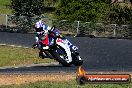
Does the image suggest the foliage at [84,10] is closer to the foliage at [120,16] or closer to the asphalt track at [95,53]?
the foliage at [120,16]

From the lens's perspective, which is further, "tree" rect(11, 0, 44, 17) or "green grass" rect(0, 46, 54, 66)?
"tree" rect(11, 0, 44, 17)

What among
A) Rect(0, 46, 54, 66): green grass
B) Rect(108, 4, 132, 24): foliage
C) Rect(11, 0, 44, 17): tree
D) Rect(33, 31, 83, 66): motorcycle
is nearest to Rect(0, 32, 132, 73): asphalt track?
Rect(0, 46, 54, 66): green grass

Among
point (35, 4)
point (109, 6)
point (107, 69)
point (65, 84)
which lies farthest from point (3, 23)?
point (65, 84)

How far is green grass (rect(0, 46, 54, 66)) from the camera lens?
89.7 ft

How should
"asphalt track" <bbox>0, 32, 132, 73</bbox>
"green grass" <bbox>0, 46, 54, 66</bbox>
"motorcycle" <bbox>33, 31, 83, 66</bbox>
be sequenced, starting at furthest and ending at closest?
"green grass" <bbox>0, 46, 54, 66</bbox>, "asphalt track" <bbox>0, 32, 132, 73</bbox>, "motorcycle" <bbox>33, 31, 83, 66</bbox>

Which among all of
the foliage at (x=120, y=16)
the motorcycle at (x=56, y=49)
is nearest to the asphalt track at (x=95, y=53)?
the motorcycle at (x=56, y=49)

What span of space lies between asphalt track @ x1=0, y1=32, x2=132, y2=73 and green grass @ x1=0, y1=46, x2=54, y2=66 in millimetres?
1827

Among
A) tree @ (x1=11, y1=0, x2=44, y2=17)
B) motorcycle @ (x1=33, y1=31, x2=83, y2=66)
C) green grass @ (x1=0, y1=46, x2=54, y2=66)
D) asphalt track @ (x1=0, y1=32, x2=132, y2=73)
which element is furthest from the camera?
tree @ (x1=11, y1=0, x2=44, y2=17)

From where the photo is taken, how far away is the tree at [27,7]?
5208 cm

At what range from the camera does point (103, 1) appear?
175 ft

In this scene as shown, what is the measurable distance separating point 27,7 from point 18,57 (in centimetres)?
2450

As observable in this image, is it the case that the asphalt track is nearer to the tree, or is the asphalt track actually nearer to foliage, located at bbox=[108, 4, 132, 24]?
foliage, located at bbox=[108, 4, 132, 24]

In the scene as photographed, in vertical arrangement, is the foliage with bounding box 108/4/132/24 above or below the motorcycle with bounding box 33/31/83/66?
below

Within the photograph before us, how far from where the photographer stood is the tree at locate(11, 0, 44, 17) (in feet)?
171
